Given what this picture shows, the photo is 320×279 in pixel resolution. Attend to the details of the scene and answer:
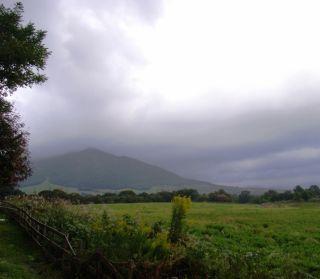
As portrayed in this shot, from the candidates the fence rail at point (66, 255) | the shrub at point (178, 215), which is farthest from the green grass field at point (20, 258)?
the shrub at point (178, 215)

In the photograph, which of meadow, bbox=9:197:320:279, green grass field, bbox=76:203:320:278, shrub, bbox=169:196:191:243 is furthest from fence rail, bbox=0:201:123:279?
shrub, bbox=169:196:191:243

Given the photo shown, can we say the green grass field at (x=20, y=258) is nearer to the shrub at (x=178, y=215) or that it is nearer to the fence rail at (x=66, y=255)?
the fence rail at (x=66, y=255)

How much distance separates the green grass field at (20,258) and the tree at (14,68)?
161 inches

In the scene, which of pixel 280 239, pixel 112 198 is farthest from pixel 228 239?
pixel 112 198

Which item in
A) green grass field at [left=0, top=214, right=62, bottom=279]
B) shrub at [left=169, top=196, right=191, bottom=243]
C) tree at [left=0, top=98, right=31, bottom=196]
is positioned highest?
tree at [left=0, top=98, right=31, bottom=196]

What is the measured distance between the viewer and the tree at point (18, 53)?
24.1 metres

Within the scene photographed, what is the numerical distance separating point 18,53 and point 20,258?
35.3 feet

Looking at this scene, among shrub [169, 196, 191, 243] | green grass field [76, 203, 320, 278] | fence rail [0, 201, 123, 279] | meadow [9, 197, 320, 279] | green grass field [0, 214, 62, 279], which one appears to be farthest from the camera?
green grass field [76, 203, 320, 278]

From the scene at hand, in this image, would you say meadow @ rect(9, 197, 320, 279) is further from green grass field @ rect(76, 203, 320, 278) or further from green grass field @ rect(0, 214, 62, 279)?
green grass field @ rect(0, 214, 62, 279)

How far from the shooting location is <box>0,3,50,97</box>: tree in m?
24.1

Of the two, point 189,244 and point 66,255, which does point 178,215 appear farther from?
point 66,255

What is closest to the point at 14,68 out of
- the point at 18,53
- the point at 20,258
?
the point at 18,53

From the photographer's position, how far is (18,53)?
2406 cm

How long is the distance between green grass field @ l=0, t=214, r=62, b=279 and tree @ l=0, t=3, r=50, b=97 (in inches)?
291
